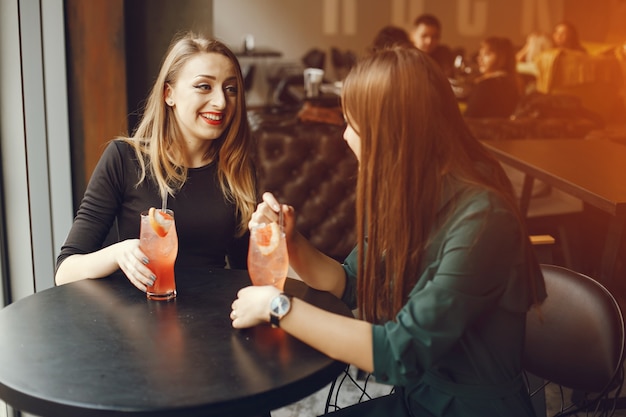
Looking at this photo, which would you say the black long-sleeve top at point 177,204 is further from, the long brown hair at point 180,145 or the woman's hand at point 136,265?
the woman's hand at point 136,265

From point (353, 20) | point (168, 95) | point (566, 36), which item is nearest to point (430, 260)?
point (168, 95)

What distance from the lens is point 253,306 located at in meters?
1.31

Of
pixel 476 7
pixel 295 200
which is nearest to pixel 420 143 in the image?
pixel 295 200

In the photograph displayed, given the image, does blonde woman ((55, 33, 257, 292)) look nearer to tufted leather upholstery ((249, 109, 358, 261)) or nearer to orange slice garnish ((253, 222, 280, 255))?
orange slice garnish ((253, 222, 280, 255))

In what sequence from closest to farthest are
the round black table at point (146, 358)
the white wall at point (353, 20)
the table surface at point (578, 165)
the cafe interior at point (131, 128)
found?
the round black table at point (146, 358), the cafe interior at point (131, 128), the table surface at point (578, 165), the white wall at point (353, 20)

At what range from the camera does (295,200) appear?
3701 millimetres

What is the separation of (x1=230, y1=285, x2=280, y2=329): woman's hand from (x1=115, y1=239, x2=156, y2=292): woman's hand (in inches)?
9.2

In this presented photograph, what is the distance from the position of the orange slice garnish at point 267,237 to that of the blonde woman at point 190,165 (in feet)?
1.70

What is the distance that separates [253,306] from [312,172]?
2.35 metres

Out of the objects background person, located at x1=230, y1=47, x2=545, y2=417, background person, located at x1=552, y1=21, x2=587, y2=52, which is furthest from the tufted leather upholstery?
background person, located at x1=552, y1=21, x2=587, y2=52

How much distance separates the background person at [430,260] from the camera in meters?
1.23

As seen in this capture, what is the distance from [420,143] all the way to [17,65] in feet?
4.26

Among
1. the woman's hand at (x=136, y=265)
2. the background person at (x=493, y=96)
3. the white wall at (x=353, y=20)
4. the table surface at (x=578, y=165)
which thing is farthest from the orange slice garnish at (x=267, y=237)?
Answer: the white wall at (x=353, y=20)

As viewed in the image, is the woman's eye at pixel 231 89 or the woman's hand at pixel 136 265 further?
the woman's eye at pixel 231 89
